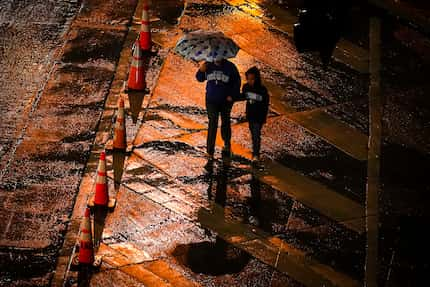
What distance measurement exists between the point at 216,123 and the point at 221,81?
74 centimetres

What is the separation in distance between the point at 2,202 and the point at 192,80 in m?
4.60

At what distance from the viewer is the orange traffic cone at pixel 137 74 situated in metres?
14.4

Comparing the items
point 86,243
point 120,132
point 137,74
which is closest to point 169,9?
point 137,74

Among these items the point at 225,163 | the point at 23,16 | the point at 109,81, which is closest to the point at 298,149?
the point at 225,163

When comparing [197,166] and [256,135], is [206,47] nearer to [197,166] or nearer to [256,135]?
[256,135]

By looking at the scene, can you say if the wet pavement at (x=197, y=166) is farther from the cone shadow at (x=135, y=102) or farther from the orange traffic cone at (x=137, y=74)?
the orange traffic cone at (x=137, y=74)

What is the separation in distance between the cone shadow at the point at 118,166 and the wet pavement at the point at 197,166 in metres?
0.01

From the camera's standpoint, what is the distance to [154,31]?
54.5 ft

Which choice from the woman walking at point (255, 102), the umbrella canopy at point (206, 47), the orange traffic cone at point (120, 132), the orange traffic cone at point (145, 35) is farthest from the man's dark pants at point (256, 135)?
the orange traffic cone at point (145, 35)

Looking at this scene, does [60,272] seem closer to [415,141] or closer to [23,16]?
[415,141]

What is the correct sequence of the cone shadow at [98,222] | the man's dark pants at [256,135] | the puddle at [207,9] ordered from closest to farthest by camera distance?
1. the cone shadow at [98,222]
2. the man's dark pants at [256,135]
3. the puddle at [207,9]

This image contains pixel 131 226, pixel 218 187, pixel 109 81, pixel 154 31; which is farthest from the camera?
pixel 154 31

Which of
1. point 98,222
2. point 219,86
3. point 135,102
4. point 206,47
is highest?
point 206,47

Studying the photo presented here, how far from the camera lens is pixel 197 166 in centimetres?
1293
